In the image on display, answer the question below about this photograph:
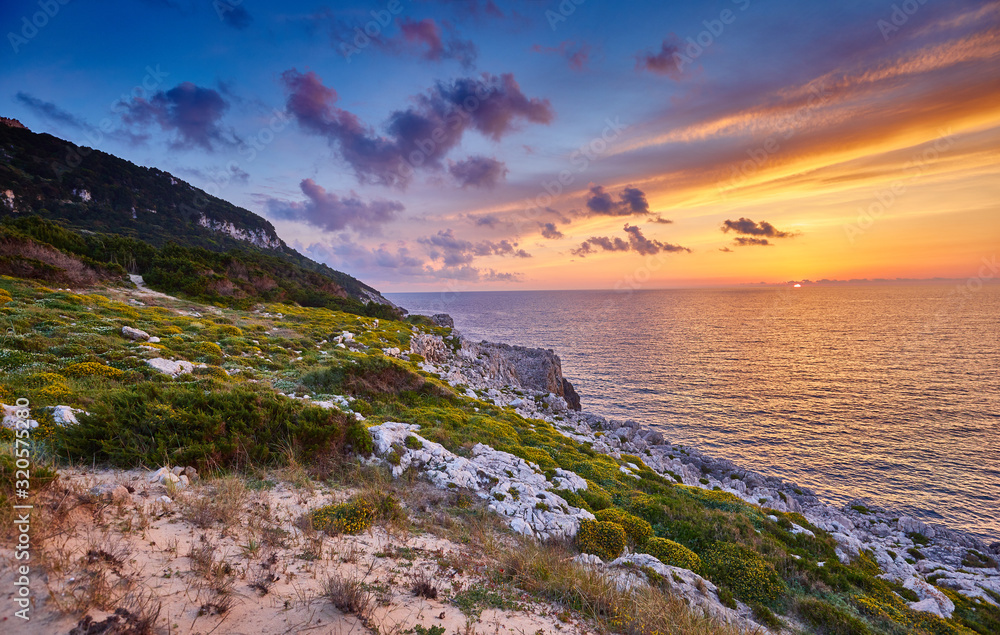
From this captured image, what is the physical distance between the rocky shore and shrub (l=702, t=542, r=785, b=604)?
126 inches

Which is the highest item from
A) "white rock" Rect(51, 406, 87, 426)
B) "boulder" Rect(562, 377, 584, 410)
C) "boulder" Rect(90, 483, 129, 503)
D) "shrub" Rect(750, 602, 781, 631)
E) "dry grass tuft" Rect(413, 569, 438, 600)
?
"white rock" Rect(51, 406, 87, 426)

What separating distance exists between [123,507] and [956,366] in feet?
279

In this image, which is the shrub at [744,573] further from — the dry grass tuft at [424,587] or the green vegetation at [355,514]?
the green vegetation at [355,514]

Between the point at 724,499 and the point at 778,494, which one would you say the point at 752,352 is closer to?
the point at 778,494

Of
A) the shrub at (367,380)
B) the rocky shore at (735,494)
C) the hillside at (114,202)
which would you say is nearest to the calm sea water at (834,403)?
the rocky shore at (735,494)

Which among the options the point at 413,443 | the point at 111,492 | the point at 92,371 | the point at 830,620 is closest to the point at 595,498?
the point at 830,620

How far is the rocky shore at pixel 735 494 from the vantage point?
9953 mm

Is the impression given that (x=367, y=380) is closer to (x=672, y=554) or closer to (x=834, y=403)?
(x=672, y=554)

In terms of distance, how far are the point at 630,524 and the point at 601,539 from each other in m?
1.63

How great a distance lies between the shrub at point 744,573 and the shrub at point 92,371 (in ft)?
53.4

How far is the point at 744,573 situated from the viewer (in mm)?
8617

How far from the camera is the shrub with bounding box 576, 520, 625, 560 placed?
818cm

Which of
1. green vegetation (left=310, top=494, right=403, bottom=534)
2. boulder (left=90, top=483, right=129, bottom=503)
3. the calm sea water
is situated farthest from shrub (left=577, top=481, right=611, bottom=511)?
the calm sea water

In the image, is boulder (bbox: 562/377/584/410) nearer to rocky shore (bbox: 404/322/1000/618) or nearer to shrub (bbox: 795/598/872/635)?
rocky shore (bbox: 404/322/1000/618)
